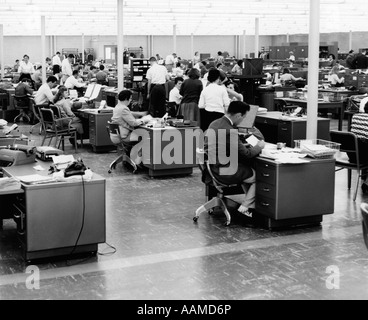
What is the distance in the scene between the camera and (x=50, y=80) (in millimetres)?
12836

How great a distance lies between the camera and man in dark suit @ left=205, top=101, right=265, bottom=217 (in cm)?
624

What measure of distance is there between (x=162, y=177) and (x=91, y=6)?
1041cm

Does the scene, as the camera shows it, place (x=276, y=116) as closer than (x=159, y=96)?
Yes

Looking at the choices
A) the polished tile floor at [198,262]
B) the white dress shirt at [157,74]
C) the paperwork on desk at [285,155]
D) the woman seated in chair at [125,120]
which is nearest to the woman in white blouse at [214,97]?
the woman seated in chair at [125,120]

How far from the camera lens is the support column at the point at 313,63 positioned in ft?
23.1

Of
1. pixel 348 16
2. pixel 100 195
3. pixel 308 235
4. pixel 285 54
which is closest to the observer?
pixel 100 195

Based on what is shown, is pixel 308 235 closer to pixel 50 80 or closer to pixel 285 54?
pixel 50 80

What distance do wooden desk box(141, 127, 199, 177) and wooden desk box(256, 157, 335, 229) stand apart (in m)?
2.70

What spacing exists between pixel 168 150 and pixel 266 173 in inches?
114

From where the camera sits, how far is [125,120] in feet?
29.5

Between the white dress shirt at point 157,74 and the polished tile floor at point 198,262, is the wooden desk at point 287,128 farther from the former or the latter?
the white dress shirt at point 157,74

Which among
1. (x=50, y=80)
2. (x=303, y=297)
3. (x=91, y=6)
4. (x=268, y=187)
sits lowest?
(x=303, y=297)

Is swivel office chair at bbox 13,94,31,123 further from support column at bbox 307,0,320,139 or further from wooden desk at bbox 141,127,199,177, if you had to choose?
support column at bbox 307,0,320,139

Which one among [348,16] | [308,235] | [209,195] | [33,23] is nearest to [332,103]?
[209,195]
